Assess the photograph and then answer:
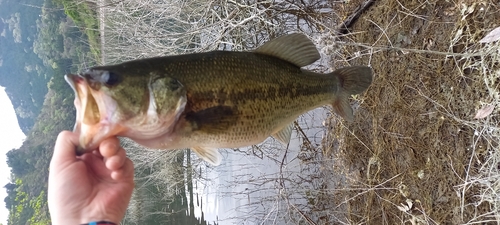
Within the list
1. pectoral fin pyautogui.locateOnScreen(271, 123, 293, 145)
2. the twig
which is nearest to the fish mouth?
pectoral fin pyautogui.locateOnScreen(271, 123, 293, 145)

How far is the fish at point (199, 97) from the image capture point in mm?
1455

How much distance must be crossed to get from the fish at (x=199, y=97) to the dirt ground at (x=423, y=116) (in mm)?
1804

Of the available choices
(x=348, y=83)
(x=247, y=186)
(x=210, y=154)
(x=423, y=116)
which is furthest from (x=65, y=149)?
(x=247, y=186)

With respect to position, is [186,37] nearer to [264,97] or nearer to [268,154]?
[268,154]

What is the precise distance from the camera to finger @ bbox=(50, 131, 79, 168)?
1717 mm

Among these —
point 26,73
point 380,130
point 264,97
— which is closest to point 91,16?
point 380,130

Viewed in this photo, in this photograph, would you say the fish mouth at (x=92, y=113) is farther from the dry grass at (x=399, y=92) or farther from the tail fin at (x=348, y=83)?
the dry grass at (x=399, y=92)

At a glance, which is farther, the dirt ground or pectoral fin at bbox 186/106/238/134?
the dirt ground

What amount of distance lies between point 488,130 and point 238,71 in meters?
2.39

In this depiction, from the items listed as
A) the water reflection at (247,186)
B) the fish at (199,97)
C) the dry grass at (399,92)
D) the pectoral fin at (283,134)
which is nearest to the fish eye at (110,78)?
the fish at (199,97)

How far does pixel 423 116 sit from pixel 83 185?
3152 mm

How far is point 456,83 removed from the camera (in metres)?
3.27

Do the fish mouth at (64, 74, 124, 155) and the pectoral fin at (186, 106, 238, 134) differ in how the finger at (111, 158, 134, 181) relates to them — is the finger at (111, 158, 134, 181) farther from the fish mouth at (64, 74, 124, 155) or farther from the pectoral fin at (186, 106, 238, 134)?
the pectoral fin at (186, 106, 238, 134)

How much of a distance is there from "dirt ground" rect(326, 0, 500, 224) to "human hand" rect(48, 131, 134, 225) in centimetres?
269
